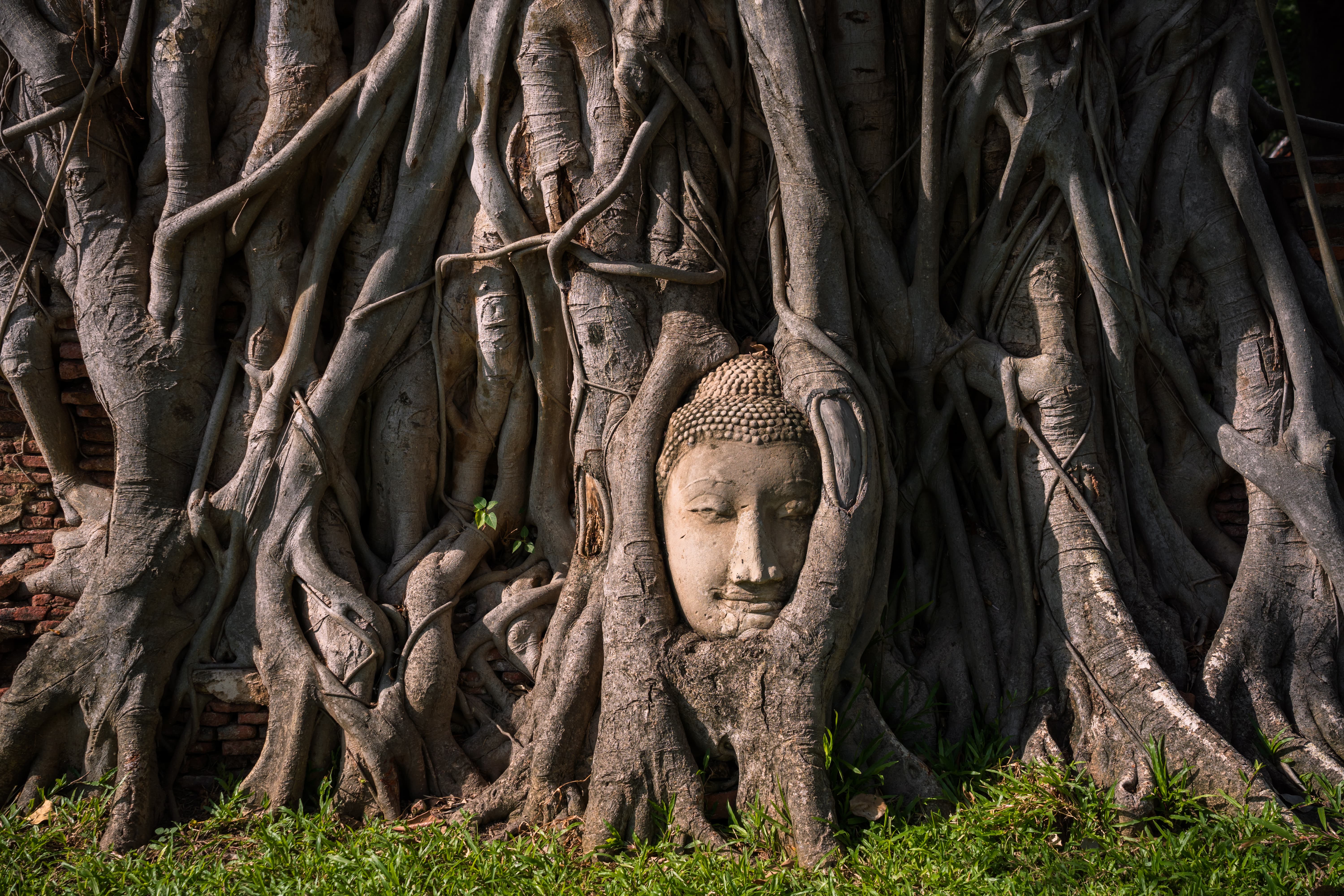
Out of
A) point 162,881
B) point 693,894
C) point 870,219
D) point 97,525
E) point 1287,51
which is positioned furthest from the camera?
point 1287,51

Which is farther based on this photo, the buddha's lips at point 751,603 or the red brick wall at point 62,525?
the red brick wall at point 62,525

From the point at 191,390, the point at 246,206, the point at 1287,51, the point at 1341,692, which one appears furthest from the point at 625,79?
the point at 1287,51

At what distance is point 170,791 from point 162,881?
0.71m

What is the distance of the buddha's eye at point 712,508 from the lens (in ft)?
10.9

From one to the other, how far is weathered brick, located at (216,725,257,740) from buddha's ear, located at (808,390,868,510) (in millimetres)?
2430

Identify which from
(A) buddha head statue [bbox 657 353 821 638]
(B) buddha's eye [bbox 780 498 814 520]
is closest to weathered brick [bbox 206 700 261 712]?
(A) buddha head statue [bbox 657 353 821 638]

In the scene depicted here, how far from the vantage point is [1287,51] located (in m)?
9.69

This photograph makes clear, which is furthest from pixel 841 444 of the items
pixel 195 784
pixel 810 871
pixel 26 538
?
pixel 26 538

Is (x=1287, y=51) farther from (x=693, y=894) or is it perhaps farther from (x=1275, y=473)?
(x=693, y=894)

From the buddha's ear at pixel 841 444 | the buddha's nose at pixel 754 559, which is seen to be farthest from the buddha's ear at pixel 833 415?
the buddha's nose at pixel 754 559

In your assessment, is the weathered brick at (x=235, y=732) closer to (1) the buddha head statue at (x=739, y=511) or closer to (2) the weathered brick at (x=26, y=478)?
(2) the weathered brick at (x=26, y=478)

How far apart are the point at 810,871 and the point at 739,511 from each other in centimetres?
114

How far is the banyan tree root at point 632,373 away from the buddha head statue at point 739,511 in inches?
1.1

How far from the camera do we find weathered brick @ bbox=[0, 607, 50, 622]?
3.94 m
